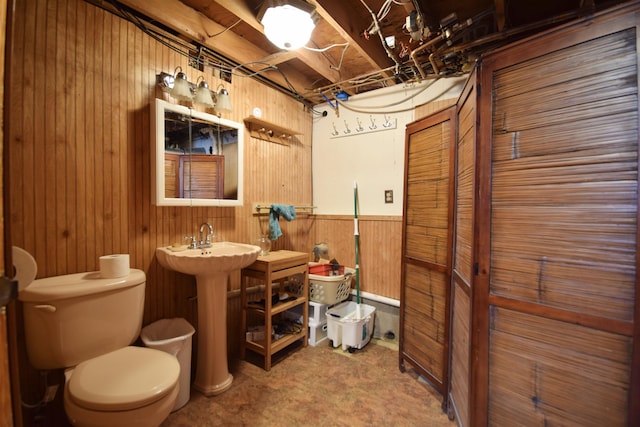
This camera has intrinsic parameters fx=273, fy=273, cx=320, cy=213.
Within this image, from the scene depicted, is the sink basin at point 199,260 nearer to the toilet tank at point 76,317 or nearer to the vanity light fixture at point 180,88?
the toilet tank at point 76,317

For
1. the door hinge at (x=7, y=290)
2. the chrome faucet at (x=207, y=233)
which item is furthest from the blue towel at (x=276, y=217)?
the door hinge at (x=7, y=290)

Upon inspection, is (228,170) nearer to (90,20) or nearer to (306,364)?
(90,20)

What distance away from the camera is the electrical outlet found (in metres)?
1.38

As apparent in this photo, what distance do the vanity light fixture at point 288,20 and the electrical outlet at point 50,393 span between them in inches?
91.4

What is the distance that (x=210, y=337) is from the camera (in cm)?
181

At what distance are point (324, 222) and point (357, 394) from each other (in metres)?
1.67

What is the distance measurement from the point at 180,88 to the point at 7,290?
1.60 metres

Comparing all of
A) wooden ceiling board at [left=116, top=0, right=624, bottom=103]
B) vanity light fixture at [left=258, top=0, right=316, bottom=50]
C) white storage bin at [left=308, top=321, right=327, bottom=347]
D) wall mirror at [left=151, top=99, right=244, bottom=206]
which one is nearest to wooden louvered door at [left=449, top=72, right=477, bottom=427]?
wooden ceiling board at [left=116, top=0, right=624, bottom=103]

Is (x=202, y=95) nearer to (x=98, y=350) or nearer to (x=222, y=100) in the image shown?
(x=222, y=100)

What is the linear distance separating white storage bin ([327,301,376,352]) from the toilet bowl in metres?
1.35

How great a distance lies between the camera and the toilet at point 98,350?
1.09 metres

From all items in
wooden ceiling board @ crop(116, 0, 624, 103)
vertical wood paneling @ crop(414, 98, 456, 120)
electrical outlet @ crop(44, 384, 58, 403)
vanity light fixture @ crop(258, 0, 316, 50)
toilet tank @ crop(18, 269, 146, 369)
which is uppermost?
wooden ceiling board @ crop(116, 0, 624, 103)

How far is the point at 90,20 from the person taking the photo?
1.54 meters

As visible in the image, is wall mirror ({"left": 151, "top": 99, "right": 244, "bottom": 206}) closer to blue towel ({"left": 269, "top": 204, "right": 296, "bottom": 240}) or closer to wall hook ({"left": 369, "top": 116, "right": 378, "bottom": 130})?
blue towel ({"left": 269, "top": 204, "right": 296, "bottom": 240})
